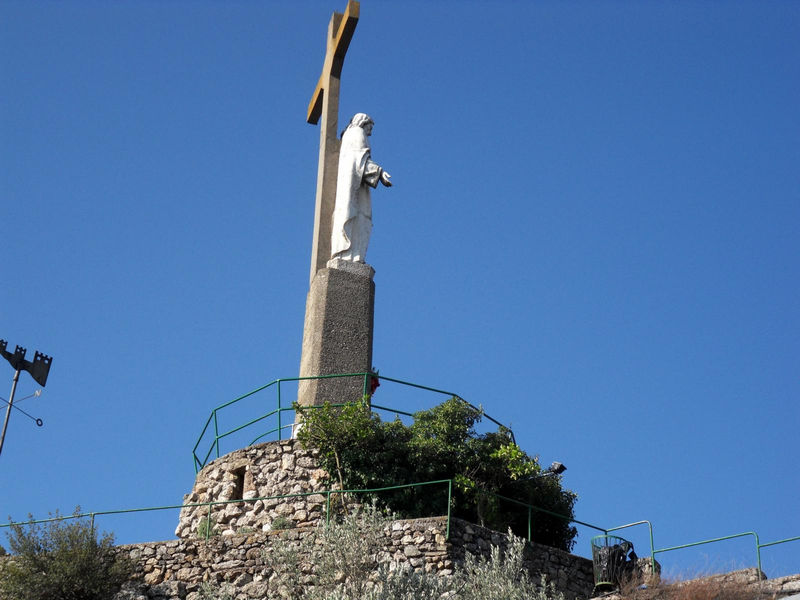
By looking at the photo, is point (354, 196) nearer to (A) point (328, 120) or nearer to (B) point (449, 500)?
(A) point (328, 120)

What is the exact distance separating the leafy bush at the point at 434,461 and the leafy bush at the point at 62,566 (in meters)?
2.92

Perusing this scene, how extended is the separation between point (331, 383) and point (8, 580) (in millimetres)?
5164

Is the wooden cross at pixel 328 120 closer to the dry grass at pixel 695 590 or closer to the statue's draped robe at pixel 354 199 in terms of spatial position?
the statue's draped robe at pixel 354 199

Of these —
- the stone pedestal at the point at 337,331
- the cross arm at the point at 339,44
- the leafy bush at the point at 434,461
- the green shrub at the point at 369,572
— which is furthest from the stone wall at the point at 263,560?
the cross arm at the point at 339,44

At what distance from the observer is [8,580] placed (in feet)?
49.3

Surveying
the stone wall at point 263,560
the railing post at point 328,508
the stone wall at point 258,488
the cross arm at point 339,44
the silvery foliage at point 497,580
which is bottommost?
the silvery foliage at point 497,580

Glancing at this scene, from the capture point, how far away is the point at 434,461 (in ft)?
53.2

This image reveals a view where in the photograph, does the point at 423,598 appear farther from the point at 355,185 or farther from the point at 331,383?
the point at 355,185

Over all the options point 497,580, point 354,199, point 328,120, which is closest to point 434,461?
point 497,580

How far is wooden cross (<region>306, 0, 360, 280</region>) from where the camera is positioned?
776 inches

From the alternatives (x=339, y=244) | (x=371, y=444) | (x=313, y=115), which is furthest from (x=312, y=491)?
(x=313, y=115)

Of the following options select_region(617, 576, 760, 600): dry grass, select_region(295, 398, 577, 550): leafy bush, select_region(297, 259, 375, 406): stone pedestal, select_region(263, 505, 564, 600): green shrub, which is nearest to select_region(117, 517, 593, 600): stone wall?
select_region(263, 505, 564, 600): green shrub

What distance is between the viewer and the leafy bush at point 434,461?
15961 millimetres

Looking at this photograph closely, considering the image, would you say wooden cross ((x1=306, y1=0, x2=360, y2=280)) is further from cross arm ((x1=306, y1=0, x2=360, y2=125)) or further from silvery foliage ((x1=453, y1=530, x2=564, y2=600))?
silvery foliage ((x1=453, y1=530, x2=564, y2=600))
